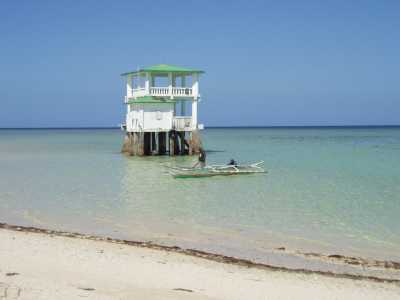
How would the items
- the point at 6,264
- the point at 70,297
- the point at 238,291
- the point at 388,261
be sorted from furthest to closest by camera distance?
the point at 388,261 < the point at 6,264 < the point at 238,291 < the point at 70,297

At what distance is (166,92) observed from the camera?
3709 cm

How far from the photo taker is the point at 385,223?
15422 millimetres

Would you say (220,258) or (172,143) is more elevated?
(172,143)

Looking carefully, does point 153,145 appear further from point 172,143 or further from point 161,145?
point 172,143

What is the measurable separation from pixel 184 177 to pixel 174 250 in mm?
14444

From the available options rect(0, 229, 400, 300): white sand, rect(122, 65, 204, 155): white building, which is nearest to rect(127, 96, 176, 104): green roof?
rect(122, 65, 204, 155): white building

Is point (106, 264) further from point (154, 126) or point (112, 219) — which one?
point (154, 126)

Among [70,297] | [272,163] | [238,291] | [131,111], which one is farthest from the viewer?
[131,111]

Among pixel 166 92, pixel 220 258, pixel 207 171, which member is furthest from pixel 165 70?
pixel 220 258

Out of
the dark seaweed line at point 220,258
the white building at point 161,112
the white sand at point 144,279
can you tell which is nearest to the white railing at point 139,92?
the white building at point 161,112

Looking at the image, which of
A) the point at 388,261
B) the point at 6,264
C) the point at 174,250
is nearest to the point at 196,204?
the point at 174,250

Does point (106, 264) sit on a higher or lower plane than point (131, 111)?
lower

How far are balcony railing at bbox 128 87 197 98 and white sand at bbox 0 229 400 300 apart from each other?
2631cm

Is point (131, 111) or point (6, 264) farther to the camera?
point (131, 111)
